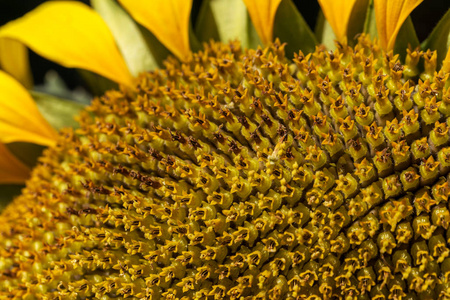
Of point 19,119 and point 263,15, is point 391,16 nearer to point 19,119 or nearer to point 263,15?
point 263,15

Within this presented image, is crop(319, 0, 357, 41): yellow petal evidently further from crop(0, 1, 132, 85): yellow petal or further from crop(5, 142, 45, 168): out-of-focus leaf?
crop(5, 142, 45, 168): out-of-focus leaf

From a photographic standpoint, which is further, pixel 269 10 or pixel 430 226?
pixel 269 10

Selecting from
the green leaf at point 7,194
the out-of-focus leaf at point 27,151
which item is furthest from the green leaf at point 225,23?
the green leaf at point 7,194

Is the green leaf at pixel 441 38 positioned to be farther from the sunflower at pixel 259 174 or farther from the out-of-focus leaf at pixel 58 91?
the out-of-focus leaf at pixel 58 91

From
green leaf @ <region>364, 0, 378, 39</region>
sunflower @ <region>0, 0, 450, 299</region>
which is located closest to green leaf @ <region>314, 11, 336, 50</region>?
sunflower @ <region>0, 0, 450, 299</region>

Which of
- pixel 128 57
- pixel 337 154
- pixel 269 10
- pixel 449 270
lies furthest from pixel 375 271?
pixel 128 57

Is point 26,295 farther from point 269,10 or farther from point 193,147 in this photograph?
point 269,10

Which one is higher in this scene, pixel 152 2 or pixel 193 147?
pixel 152 2
